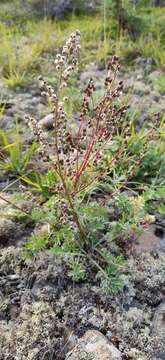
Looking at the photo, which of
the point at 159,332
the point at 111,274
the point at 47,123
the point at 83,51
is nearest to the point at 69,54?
the point at 111,274

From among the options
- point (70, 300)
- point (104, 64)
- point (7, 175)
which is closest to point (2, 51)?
point (104, 64)

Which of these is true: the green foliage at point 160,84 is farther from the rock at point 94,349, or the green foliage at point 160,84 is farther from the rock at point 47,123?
the rock at point 94,349

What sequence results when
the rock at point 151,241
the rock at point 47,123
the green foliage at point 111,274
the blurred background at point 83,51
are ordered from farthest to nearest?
the blurred background at point 83,51
the rock at point 47,123
the rock at point 151,241
the green foliage at point 111,274

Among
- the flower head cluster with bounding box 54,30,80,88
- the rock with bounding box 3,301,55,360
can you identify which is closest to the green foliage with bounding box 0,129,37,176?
the rock with bounding box 3,301,55,360

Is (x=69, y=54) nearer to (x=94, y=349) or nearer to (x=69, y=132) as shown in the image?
A: (x=69, y=132)

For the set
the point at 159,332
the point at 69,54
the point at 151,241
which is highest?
the point at 69,54

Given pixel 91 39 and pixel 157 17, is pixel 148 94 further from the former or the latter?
pixel 157 17

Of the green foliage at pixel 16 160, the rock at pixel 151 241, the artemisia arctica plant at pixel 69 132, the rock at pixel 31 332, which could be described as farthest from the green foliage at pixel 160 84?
the rock at pixel 31 332
